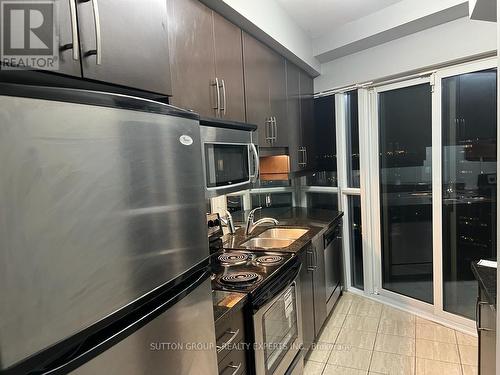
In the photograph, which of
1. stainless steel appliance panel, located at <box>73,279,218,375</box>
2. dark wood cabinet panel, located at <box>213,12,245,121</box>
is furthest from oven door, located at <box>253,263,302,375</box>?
dark wood cabinet panel, located at <box>213,12,245,121</box>

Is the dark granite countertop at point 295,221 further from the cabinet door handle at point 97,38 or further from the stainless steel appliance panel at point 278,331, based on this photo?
the cabinet door handle at point 97,38

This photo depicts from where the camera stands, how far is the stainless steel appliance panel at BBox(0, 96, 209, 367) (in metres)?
0.56

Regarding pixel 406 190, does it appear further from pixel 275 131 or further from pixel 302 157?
pixel 275 131

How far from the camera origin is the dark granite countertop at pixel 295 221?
2.42m

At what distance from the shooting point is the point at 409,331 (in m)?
2.77

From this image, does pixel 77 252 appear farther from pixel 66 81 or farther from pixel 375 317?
pixel 375 317

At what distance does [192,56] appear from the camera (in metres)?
1.61

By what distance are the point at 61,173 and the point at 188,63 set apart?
1.12m

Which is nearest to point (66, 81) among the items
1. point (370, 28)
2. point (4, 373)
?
point (4, 373)

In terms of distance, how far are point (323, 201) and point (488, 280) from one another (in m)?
2.32

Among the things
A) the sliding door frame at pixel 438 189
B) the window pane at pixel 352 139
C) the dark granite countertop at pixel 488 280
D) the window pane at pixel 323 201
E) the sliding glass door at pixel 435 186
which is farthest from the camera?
the window pane at pixel 323 201

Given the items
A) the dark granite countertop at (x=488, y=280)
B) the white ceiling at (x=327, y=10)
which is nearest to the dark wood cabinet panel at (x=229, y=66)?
the white ceiling at (x=327, y=10)

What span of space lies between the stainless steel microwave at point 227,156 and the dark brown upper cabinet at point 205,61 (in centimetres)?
16

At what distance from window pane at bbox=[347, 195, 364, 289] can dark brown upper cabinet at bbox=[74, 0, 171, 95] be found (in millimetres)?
2835
